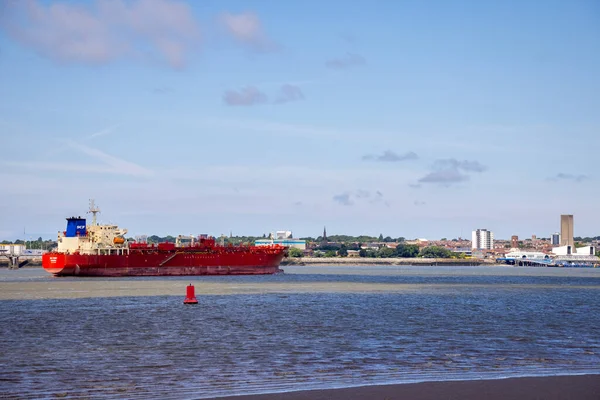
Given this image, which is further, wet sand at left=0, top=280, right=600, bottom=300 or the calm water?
wet sand at left=0, top=280, right=600, bottom=300

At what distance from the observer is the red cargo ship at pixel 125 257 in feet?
317

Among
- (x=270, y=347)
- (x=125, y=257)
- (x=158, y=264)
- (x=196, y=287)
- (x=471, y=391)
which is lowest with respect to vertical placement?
(x=196, y=287)

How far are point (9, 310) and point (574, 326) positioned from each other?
31241 mm

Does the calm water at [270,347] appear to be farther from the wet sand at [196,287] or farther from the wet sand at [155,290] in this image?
the wet sand at [196,287]

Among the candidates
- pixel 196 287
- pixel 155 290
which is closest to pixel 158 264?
pixel 196 287

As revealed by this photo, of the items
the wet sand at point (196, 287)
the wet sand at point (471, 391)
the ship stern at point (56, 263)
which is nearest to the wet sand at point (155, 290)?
the wet sand at point (196, 287)

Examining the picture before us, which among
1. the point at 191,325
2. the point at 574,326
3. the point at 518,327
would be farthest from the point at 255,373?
the point at 574,326

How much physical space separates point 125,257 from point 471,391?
3312 inches

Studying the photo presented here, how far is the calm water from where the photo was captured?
61.2 feet

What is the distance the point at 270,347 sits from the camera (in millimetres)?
25688

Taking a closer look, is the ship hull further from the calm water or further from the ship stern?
the calm water

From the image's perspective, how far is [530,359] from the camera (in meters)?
22.3

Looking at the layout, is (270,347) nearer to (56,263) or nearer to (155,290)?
(155,290)

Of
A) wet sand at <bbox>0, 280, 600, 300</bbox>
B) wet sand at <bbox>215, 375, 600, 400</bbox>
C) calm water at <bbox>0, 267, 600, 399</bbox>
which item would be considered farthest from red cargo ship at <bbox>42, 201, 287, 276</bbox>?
wet sand at <bbox>215, 375, 600, 400</bbox>
